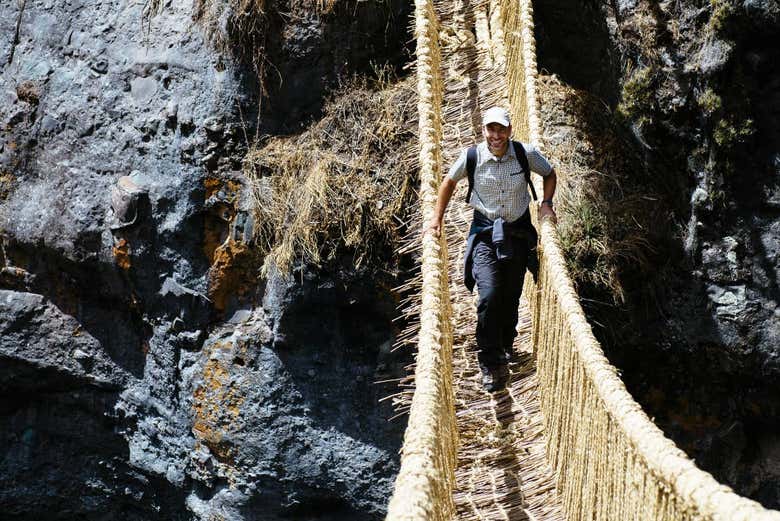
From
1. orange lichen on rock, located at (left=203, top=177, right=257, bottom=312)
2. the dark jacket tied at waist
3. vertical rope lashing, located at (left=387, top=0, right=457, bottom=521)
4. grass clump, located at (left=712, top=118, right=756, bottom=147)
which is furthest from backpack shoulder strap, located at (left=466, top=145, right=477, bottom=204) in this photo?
orange lichen on rock, located at (left=203, top=177, right=257, bottom=312)

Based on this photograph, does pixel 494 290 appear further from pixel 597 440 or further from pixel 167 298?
pixel 167 298

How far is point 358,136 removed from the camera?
7.34m

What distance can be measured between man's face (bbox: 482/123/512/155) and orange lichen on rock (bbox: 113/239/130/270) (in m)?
3.73

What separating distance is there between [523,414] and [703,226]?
2223 millimetres

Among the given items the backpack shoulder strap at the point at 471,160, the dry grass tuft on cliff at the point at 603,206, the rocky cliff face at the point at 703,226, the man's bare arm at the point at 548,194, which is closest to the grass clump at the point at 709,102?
the rocky cliff face at the point at 703,226

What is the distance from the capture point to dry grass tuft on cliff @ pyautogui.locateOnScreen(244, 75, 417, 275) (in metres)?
6.96

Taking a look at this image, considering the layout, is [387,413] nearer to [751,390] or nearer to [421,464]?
[751,390]

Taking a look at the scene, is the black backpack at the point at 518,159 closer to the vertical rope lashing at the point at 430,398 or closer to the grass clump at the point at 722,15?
the vertical rope lashing at the point at 430,398

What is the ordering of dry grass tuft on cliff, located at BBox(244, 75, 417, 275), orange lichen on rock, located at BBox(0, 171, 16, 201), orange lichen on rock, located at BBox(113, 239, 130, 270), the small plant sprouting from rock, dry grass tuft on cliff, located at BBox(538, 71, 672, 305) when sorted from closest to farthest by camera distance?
the small plant sprouting from rock < dry grass tuft on cliff, located at BBox(538, 71, 672, 305) < dry grass tuft on cliff, located at BBox(244, 75, 417, 275) < orange lichen on rock, located at BBox(113, 239, 130, 270) < orange lichen on rock, located at BBox(0, 171, 16, 201)

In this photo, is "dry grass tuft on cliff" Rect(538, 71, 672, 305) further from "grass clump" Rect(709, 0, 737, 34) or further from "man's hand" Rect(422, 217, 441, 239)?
"man's hand" Rect(422, 217, 441, 239)

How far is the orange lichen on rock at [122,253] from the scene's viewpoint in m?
7.54

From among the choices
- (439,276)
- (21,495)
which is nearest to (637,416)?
(439,276)

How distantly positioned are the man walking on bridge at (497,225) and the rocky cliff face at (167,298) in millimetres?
2307

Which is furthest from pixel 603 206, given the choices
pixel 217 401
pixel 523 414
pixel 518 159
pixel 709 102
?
pixel 217 401
